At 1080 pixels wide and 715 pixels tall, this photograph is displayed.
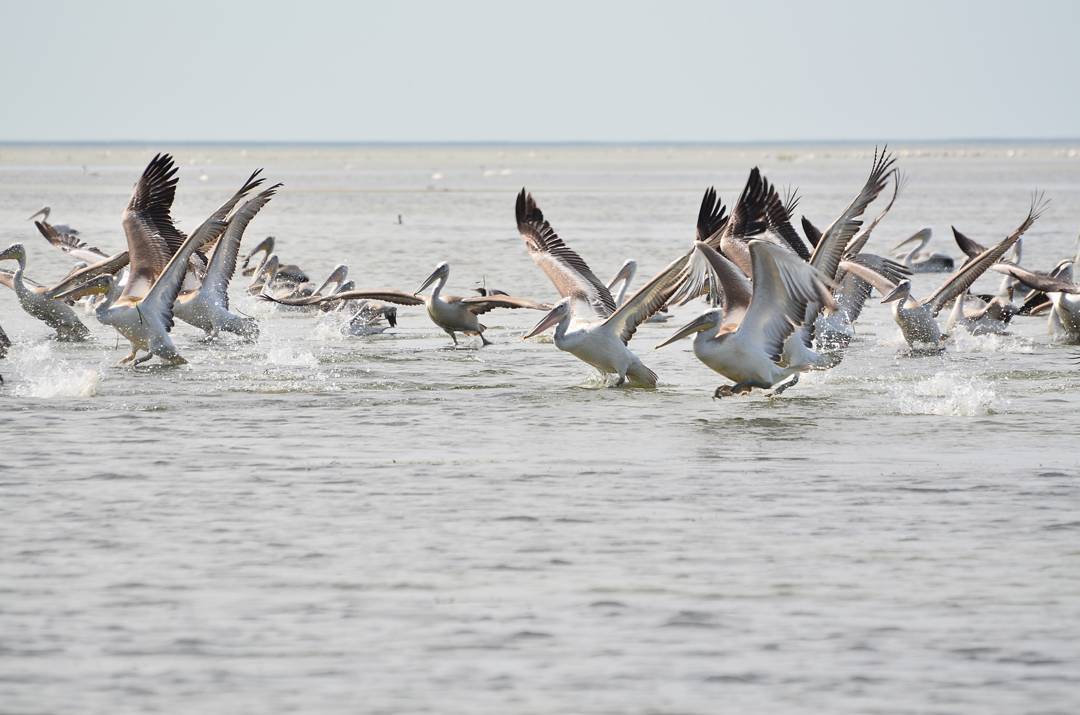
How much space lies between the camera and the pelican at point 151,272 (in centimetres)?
1284

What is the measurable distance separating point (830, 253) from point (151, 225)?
224 inches

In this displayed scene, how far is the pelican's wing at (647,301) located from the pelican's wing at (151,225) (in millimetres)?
4152

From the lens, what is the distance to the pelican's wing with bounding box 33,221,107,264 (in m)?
17.8

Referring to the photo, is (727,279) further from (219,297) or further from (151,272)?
(151,272)

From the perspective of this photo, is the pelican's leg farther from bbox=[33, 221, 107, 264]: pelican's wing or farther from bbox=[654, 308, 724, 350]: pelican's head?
bbox=[33, 221, 107, 264]: pelican's wing

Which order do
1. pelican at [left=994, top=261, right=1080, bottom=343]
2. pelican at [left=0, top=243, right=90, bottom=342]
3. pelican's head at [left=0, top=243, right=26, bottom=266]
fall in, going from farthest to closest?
pelican's head at [left=0, top=243, right=26, bottom=266]
pelican at [left=994, top=261, right=1080, bottom=343]
pelican at [left=0, top=243, right=90, bottom=342]

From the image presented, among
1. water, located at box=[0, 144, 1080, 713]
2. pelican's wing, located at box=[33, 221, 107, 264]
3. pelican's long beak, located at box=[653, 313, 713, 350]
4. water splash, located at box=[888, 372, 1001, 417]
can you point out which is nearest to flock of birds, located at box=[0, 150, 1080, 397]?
pelican's long beak, located at box=[653, 313, 713, 350]

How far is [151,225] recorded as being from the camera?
14219mm

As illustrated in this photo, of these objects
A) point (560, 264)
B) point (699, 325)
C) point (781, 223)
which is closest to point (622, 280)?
point (560, 264)

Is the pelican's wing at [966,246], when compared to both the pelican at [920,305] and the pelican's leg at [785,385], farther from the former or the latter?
the pelican's leg at [785,385]

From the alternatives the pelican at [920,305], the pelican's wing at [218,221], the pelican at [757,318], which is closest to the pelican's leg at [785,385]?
the pelican at [757,318]

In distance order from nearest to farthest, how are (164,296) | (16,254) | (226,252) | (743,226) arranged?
1. (743,226)
2. (164,296)
3. (226,252)
4. (16,254)

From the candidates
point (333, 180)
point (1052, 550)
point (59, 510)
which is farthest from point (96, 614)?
point (333, 180)

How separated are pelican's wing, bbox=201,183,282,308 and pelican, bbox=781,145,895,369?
4.58m
